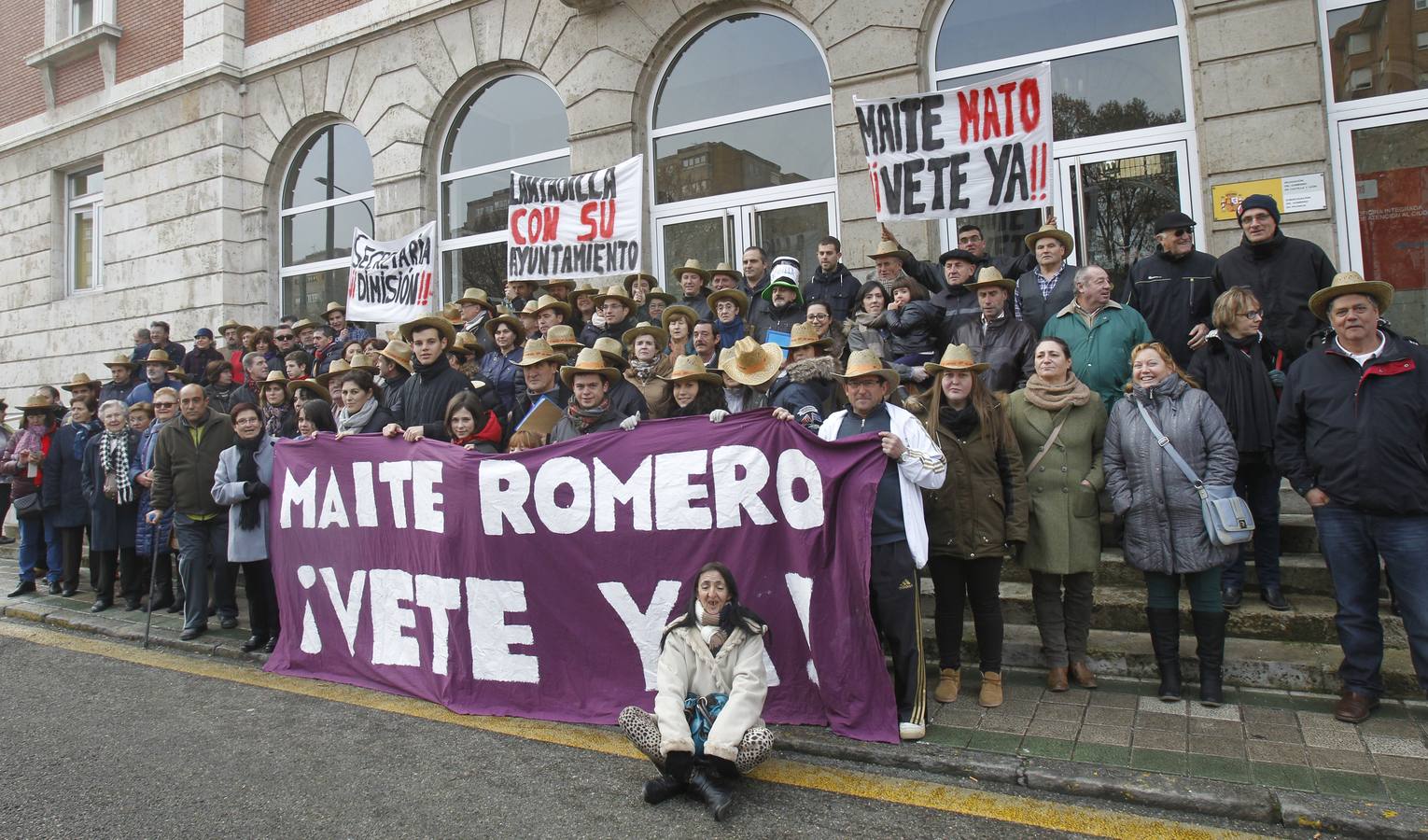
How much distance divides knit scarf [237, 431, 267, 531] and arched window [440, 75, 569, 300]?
5.93 meters

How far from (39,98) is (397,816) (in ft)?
64.6

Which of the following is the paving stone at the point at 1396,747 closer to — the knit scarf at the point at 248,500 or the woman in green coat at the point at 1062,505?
the woman in green coat at the point at 1062,505

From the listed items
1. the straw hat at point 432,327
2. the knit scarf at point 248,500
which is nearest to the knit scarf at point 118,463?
the knit scarf at point 248,500

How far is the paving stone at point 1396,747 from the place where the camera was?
12.3ft

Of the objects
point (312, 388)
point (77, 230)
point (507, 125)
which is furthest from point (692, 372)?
point (77, 230)

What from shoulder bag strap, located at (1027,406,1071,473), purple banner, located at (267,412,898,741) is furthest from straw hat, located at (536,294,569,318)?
shoulder bag strap, located at (1027,406,1071,473)

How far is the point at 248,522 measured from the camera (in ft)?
21.9

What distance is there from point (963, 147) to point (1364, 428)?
3.90m

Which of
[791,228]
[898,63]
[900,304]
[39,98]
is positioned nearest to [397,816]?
[900,304]

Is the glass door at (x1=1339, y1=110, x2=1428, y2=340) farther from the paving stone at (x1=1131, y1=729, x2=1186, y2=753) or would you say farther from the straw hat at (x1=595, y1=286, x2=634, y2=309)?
the straw hat at (x1=595, y1=286, x2=634, y2=309)

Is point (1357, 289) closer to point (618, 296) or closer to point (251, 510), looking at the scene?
point (618, 296)

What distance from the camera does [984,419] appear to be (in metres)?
4.77

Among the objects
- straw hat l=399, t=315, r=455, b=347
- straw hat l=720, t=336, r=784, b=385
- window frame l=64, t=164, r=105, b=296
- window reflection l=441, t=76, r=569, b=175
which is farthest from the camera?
window frame l=64, t=164, r=105, b=296

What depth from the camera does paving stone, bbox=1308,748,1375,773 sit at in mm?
3639
